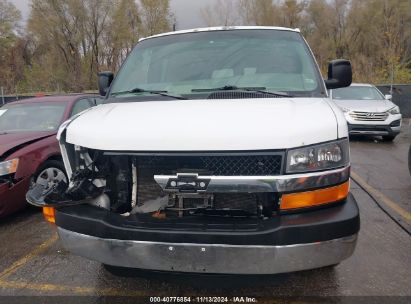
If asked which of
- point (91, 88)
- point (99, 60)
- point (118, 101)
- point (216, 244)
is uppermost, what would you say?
point (118, 101)

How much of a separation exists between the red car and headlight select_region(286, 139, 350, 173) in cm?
239

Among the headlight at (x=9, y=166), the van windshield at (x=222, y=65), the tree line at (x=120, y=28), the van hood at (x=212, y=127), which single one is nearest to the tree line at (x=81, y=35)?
the tree line at (x=120, y=28)

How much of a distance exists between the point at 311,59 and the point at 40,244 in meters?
3.22

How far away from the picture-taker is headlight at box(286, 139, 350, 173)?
8.07ft

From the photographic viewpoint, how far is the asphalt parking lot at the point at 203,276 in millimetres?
3076

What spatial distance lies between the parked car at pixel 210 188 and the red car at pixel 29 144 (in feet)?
4.23

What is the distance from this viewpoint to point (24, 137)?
5.27m

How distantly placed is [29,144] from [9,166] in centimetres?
46

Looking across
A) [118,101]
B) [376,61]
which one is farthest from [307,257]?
[376,61]

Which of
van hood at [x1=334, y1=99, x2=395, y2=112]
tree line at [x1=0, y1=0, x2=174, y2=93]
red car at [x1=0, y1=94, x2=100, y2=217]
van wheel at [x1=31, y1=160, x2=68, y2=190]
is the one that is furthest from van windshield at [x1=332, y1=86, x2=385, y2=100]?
tree line at [x1=0, y1=0, x2=174, y2=93]

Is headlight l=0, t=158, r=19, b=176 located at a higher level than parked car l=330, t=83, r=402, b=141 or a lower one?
higher

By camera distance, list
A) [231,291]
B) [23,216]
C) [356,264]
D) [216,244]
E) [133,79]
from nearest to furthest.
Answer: [216,244] → [231,291] → [356,264] → [133,79] → [23,216]

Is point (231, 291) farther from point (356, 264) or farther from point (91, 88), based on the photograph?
point (91, 88)

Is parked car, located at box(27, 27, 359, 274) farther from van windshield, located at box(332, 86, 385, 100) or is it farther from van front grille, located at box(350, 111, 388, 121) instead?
van windshield, located at box(332, 86, 385, 100)
